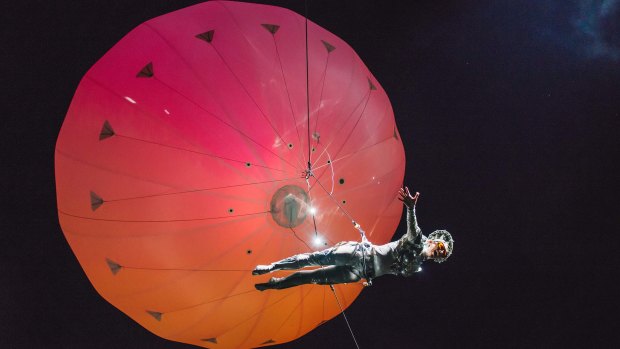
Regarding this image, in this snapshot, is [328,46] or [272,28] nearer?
[272,28]

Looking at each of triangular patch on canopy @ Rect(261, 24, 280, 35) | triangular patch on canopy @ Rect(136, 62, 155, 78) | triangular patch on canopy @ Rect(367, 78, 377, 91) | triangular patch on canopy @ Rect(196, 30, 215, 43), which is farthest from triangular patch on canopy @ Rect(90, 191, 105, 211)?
triangular patch on canopy @ Rect(367, 78, 377, 91)

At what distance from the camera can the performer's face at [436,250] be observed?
3.46 m

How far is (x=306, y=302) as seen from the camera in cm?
415

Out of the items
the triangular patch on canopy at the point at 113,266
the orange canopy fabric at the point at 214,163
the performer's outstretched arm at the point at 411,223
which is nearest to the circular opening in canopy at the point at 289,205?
the orange canopy fabric at the point at 214,163

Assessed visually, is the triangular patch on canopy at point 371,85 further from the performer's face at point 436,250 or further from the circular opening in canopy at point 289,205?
the performer's face at point 436,250

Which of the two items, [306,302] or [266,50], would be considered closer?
[266,50]

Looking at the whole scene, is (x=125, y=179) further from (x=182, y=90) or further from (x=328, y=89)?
(x=328, y=89)

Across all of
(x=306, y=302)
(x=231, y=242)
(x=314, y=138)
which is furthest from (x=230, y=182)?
(x=306, y=302)

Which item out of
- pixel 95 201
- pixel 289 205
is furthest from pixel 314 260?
pixel 95 201

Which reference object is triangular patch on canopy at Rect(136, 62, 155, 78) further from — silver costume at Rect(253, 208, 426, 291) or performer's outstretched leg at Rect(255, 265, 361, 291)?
performer's outstretched leg at Rect(255, 265, 361, 291)

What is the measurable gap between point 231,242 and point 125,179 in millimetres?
841

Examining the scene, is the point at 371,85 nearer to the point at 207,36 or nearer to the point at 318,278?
the point at 207,36

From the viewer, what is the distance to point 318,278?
11.8 feet

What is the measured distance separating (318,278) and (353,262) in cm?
28
